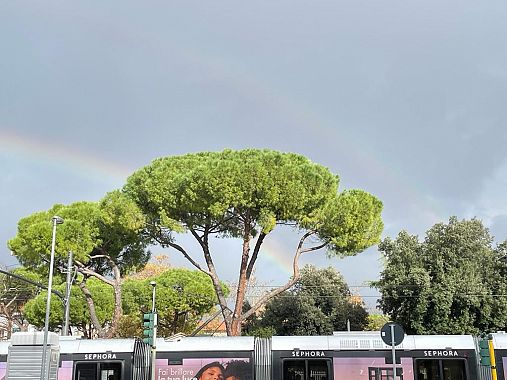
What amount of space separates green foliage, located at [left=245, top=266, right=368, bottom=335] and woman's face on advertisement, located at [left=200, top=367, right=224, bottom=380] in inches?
855

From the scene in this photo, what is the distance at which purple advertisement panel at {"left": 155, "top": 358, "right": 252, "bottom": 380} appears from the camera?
55.8ft

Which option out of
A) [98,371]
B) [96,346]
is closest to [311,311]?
[96,346]

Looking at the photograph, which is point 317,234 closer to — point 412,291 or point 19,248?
point 412,291

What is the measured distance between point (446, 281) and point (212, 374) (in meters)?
17.8

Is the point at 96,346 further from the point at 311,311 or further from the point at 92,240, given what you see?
the point at 311,311

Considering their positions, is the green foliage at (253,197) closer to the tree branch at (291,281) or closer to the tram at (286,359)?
the tree branch at (291,281)

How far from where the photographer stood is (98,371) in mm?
17125

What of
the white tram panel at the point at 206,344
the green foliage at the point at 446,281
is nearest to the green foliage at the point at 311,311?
the green foliage at the point at 446,281

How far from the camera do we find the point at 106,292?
1727 inches

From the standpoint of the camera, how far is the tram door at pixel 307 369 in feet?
55.3

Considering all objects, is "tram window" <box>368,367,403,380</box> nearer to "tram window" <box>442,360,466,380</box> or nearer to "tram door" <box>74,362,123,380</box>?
"tram window" <box>442,360,466,380</box>

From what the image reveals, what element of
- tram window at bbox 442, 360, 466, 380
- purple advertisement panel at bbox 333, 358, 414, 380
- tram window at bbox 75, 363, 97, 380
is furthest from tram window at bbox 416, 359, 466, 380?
tram window at bbox 75, 363, 97, 380

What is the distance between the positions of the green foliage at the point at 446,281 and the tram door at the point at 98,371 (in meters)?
18.3

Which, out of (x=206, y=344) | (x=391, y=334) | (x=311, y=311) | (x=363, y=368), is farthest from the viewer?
(x=311, y=311)
